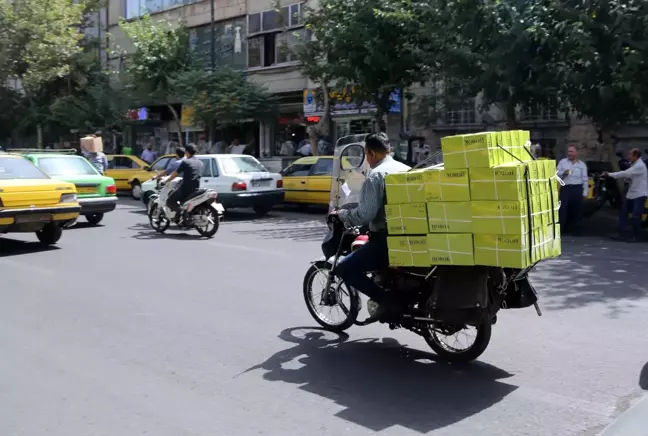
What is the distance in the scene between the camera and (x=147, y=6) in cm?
3497

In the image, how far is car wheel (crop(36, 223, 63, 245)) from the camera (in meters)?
12.1

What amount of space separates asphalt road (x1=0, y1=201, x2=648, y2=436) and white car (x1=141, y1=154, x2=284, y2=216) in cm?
717

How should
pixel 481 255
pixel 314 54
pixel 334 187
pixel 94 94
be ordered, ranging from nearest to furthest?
1. pixel 481 255
2. pixel 334 187
3. pixel 314 54
4. pixel 94 94

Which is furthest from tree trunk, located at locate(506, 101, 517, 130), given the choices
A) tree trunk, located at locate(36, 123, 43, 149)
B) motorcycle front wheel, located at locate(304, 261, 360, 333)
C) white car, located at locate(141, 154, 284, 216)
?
tree trunk, located at locate(36, 123, 43, 149)

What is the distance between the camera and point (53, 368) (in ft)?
18.3

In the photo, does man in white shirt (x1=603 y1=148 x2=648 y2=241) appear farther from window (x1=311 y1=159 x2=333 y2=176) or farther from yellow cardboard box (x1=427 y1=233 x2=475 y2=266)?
yellow cardboard box (x1=427 y1=233 x2=475 y2=266)

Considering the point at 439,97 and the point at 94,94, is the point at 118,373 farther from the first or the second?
the point at 94,94

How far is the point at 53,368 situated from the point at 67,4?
95.2 ft

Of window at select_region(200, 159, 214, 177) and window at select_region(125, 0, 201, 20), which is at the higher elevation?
window at select_region(125, 0, 201, 20)

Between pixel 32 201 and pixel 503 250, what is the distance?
8.64 metres

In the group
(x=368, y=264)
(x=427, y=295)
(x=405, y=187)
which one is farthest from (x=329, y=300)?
(x=405, y=187)

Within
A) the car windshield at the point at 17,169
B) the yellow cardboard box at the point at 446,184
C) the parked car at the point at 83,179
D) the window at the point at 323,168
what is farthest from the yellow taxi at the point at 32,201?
the yellow cardboard box at the point at 446,184

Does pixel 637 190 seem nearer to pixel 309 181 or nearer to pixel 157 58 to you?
pixel 309 181

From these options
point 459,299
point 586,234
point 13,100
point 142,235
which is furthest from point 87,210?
point 13,100
